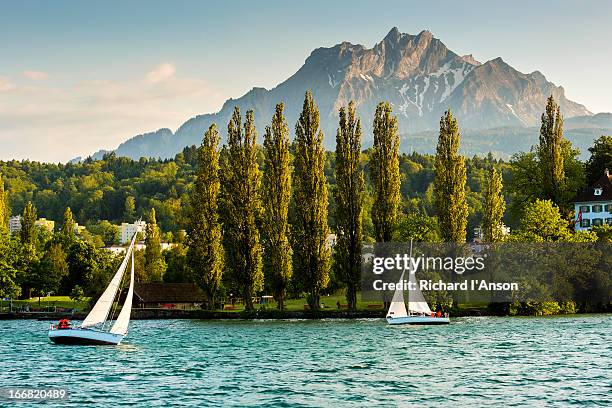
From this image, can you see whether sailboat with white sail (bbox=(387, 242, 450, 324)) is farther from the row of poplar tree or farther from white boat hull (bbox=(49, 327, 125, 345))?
white boat hull (bbox=(49, 327, 125, 345))

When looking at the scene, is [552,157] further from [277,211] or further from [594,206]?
[277,211]

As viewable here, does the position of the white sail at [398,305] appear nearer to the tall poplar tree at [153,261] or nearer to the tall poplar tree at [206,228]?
the tall poplar tree at [206,228]

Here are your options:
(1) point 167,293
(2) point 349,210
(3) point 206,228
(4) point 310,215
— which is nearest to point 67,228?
(1) point 167,293

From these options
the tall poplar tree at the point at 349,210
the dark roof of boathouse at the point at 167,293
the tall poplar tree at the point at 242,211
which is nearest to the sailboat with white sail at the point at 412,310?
the tall poplar tree at the point at 349,210

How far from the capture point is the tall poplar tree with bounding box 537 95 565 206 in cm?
10931

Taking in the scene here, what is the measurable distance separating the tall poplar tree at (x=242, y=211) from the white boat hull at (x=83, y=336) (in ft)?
109

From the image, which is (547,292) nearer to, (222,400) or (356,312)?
(356,312)

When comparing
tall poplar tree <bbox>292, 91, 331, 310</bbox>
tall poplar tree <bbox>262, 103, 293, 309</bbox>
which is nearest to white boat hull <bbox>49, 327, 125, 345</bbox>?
tall poplar tree <bbox>262, 103, 293, 309</bbox>

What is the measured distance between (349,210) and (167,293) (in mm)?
36134

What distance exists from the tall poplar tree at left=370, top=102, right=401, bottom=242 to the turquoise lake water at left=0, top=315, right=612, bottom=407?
2037 centimetres

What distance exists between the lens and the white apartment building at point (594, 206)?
12650cm

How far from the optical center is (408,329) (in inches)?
3140

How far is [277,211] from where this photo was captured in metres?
96.9

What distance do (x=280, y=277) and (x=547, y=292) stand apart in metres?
27.6
